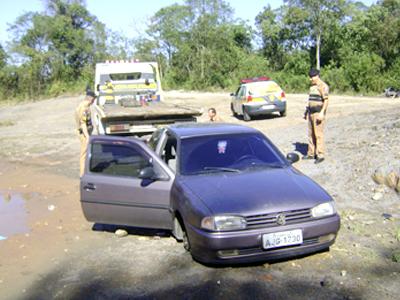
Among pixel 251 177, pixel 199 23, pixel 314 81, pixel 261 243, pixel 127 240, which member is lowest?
pixel 127 240

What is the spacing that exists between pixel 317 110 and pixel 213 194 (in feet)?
16.4

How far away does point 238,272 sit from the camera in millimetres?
4984

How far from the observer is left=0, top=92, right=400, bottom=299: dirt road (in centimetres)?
466

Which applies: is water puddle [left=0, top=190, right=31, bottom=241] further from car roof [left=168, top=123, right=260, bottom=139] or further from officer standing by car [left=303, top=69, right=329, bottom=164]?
officer standing by car [left=303, top=69, right=329, bottom=164]

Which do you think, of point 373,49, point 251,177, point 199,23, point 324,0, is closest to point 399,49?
point 373,49

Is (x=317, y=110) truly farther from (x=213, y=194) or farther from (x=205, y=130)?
(x=213, y=194)

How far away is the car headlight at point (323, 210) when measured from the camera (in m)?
4.97

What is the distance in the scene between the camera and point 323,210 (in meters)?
5.03

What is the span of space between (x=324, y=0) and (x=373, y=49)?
24.4ft

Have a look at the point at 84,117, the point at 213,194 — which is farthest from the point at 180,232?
the point at 84,117

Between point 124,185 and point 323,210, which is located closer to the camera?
point 323,210

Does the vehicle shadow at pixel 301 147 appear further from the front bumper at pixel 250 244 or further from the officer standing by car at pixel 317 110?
the front bumper at pixel 250 244

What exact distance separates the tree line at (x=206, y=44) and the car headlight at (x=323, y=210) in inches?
1440

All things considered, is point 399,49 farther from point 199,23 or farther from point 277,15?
point 199,23
